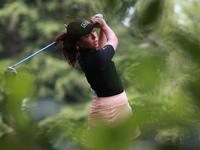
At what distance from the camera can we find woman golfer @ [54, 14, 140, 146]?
43.1 inches

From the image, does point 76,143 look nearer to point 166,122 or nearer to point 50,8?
point 166,122

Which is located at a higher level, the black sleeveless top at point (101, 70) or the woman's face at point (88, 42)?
the woman's face at point (88, 42)

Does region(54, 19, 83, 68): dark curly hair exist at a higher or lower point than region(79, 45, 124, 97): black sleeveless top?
higher

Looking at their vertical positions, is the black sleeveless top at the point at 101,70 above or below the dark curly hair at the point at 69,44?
below

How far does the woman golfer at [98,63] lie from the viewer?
1095 millimetres

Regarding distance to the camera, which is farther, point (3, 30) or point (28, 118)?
point (3, 30)

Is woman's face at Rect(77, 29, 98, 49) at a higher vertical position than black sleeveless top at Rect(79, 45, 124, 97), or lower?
higher

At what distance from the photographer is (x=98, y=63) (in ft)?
3.60

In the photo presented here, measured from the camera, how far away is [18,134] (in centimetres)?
25

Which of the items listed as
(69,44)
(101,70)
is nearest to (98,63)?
(101,70)

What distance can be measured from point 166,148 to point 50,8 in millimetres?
5461

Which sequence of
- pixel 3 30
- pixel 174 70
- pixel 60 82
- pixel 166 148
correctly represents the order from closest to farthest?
pixel 166 148, pixel 174 70, pixel 60 82, pixel 3 30

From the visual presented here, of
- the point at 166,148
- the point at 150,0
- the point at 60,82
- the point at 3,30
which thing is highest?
the point at 3,30

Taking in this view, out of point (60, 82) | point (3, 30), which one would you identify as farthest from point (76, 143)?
point (3, 30)
